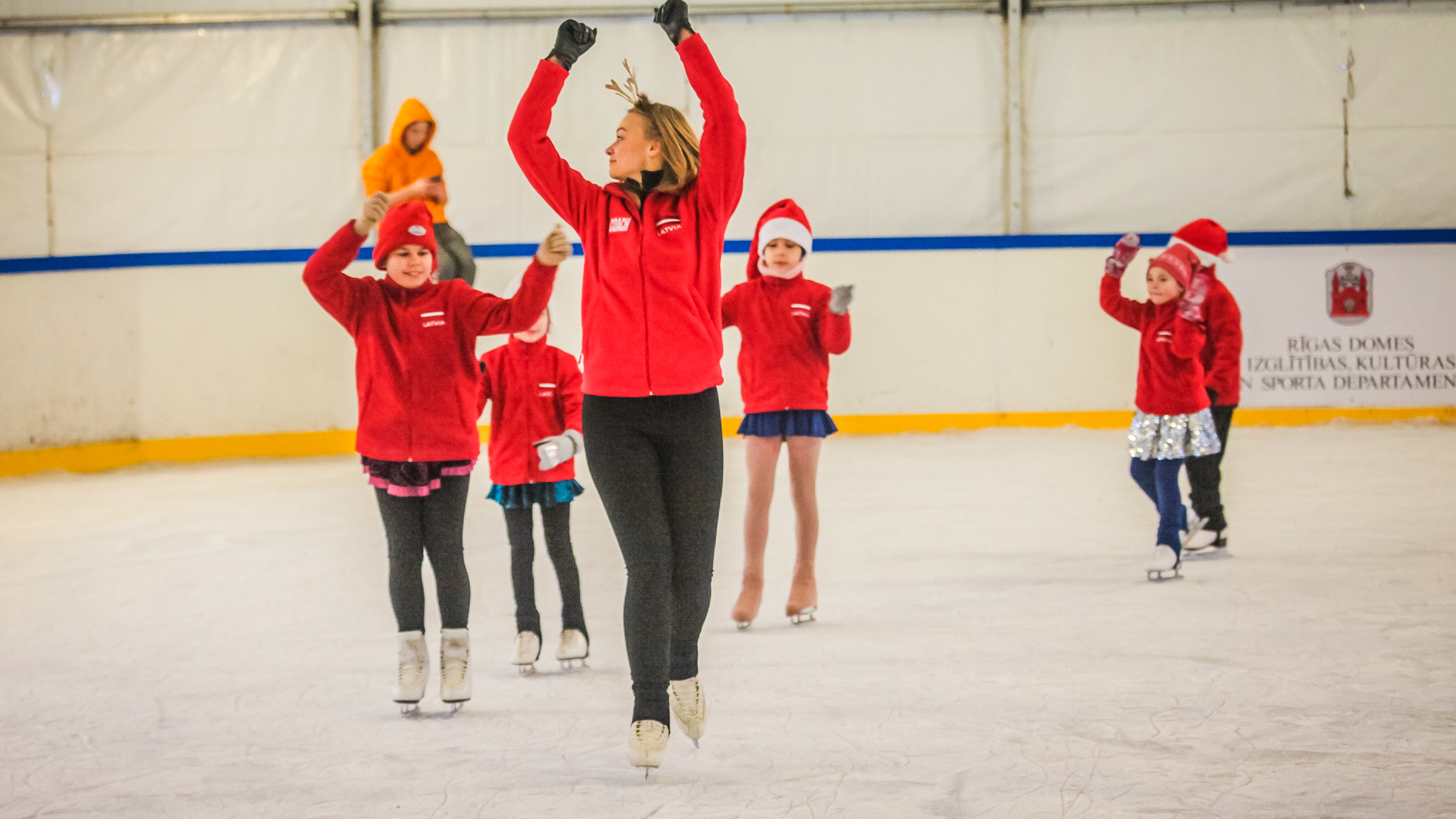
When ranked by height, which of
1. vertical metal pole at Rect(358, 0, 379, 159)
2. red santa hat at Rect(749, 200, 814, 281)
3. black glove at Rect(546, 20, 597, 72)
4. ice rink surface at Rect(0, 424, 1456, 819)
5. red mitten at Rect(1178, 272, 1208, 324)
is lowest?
ice rink surface at Rect(0, 424, 1456, 819)

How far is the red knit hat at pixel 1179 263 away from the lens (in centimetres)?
478

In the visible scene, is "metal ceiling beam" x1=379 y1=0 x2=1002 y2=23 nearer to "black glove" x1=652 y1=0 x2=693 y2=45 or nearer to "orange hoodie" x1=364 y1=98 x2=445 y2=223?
"orange hoodie" x1=364 y1=98 x2=445 y2=223

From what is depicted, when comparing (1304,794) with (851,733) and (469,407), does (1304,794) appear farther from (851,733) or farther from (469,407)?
(469,407)

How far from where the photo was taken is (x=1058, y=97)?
424 inches

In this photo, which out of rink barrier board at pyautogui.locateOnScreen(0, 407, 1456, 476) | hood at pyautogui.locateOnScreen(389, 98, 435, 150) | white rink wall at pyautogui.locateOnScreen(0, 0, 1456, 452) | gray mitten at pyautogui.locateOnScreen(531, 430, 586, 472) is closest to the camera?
gray mitten at pyautogui.locateOnScreen(531, 430, 586, 472)

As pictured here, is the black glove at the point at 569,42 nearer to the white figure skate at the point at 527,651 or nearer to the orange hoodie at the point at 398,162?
the white figure skate at the point at 527,651

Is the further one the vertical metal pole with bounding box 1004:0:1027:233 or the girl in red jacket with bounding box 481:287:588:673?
the vertical metal pole with bounding box 1004:0:1027:233

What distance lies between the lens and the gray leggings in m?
5.39

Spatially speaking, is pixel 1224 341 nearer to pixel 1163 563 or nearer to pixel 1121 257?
pixel 1121 257

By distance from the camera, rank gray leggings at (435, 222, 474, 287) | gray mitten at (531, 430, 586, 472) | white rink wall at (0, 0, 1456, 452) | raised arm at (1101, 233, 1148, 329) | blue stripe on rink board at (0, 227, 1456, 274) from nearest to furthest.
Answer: gray mitten at (531, 430, 586, 472)
raised arm at (1101, 233, 1148, 329)
gray leggings at (435, 222, 474, 287)
blue stripe on rink board at (0, 227, 1456, 274)
white rink wall at (0, 0, 1456, 452)

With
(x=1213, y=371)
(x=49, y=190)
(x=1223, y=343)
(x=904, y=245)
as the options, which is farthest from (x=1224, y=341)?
(x=49, y=190)

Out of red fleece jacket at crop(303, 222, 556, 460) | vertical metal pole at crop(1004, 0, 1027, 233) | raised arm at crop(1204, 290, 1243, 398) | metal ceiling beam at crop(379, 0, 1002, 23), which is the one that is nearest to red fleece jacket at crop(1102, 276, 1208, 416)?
raised arm at crop(1204, 290, 1243, 398)

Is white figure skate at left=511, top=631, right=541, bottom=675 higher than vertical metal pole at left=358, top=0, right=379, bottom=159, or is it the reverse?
vertical metal pole at left=358, top=0, right=379, bottom=159

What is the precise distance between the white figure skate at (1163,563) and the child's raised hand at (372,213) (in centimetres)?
293
